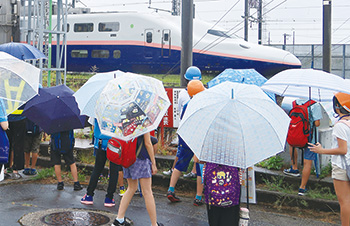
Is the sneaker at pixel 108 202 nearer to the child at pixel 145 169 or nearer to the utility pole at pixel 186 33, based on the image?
the child at pixel 145 169

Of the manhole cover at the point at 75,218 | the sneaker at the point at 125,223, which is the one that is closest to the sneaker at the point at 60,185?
the manhole cover at the point at 75,218

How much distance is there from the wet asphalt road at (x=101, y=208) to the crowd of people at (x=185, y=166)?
17 centimetres

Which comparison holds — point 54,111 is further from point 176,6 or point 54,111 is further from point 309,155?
point 176,6

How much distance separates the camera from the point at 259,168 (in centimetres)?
841

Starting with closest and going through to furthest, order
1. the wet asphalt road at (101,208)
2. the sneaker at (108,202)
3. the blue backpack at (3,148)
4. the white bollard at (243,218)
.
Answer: the white bollard at (243,218)
the blue backpack at (3,148)
the wet asphalt road at (101,208)
the sneaker at (108,202)

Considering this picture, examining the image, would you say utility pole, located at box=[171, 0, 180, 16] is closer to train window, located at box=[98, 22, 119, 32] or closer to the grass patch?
train window, located at box=[98, 22, 119, 32]

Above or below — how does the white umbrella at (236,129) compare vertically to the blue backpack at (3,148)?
above

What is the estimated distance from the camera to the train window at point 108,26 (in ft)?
75.6

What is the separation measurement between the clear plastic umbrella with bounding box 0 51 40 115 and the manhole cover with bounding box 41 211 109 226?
1.66 metres

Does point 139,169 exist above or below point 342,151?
below

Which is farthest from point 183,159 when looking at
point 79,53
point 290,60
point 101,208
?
point 79,53

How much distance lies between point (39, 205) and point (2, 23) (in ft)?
51.1

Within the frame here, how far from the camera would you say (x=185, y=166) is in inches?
284

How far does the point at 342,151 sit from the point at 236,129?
66.8 inches
